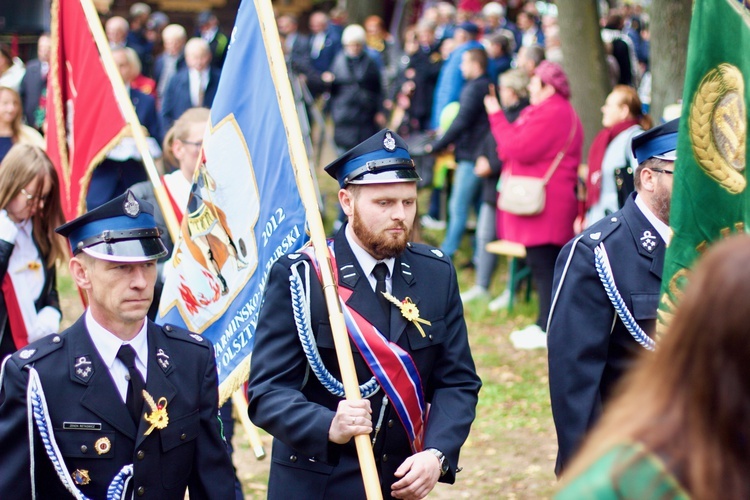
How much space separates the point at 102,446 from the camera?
3.71 meters

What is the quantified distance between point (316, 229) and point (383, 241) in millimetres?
249

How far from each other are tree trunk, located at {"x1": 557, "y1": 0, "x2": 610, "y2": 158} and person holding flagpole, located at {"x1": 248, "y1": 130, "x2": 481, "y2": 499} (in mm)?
7115

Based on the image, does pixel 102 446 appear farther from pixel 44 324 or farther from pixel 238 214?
pixel 44 324

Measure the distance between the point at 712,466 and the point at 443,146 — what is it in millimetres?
10096

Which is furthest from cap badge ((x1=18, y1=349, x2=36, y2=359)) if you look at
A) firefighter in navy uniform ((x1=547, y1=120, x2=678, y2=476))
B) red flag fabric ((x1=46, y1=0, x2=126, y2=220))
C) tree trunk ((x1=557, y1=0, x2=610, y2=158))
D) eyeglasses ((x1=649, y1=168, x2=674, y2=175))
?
tree trunk ((x1=557, y1=0, x2=610, y2=158))

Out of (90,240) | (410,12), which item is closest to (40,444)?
(90,240)

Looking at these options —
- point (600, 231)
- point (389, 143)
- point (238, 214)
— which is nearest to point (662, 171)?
point (600, 231)

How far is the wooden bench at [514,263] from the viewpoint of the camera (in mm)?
10547

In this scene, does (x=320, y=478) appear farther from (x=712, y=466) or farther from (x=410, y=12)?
(x=410, y=12)

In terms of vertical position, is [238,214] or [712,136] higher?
[712,136]

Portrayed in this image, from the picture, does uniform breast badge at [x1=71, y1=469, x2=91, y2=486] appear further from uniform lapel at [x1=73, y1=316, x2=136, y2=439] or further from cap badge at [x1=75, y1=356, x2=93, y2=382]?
cap badge at [x1=75, y1=356, x2=93, y2=382]

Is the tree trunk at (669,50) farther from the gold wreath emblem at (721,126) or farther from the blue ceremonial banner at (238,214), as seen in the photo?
the gold wreath emblem at (721,126)

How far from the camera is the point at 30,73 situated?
13414 mm

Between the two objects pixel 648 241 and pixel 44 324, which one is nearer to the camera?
pixel 648 241
